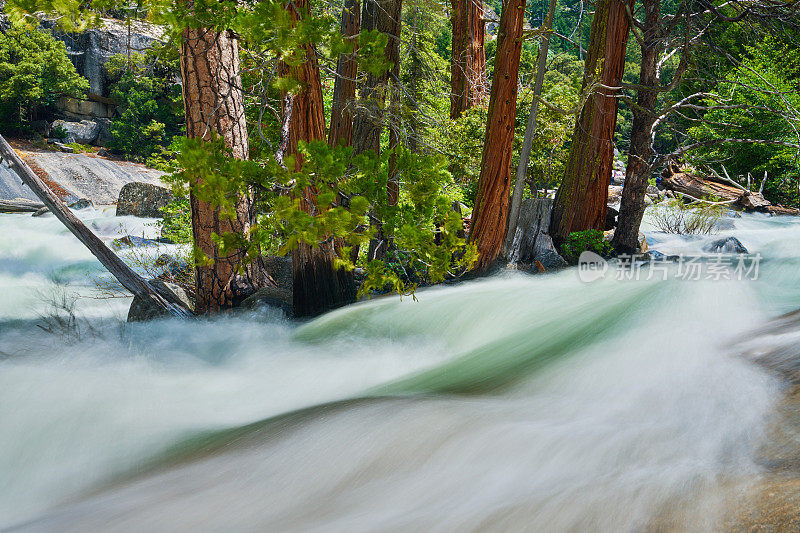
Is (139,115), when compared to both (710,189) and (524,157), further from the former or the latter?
(524,157)

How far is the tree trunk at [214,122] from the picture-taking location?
591 cm

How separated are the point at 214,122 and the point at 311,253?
5.12 ft

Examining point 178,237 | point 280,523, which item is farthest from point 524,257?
point 280,523

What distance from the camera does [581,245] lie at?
31.9ft

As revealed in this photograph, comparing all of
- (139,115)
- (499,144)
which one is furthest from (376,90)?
(139,115)

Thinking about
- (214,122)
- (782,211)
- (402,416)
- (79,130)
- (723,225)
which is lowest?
(402,416)

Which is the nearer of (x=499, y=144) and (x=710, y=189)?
(x=499, y=144)

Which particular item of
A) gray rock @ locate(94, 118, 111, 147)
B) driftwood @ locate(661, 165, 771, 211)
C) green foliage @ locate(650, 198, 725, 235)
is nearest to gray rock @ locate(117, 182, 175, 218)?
green foliage @ locate(650, 198, 725, 235)

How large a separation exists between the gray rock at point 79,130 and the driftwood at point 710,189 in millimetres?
28514

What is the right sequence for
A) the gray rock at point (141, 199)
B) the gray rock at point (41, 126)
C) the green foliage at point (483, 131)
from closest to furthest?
the green foliage at point (483, 131) → the gray rock at point (141, 199) → the gray rock at point (41, 126)

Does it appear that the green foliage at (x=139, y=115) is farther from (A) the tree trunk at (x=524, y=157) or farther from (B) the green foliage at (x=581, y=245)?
(B) the green foliage at (x=581, y=245)

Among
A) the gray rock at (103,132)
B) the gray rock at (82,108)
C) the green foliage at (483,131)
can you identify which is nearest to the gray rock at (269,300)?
the green foliage at (483,131)

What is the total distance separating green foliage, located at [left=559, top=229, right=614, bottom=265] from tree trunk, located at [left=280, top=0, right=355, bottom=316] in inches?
177

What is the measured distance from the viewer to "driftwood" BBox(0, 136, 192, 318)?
18.2 feet
